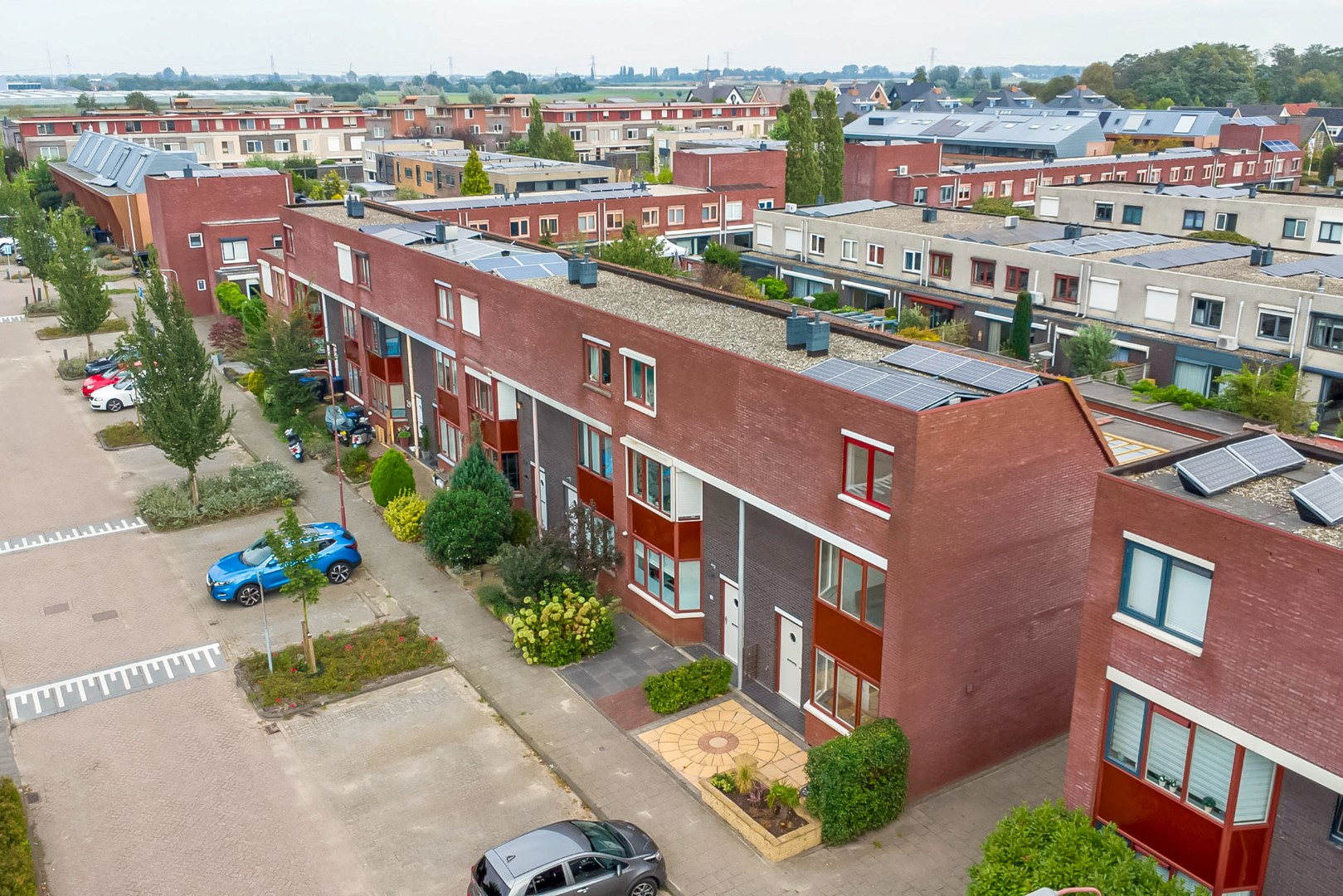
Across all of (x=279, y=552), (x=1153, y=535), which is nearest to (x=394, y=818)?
(x=279, y=552)

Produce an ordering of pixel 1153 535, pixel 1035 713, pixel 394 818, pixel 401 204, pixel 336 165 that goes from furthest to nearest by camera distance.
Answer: pixel 336 165, pixel 401 204, pixel 1035 713, pixel 394 818, pixel 1153 535

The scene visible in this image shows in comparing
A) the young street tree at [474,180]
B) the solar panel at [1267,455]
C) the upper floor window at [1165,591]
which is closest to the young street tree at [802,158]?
the young street tree at [474,180]

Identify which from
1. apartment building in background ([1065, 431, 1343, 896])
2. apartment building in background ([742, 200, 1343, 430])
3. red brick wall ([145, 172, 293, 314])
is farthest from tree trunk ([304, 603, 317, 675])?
red brick wall ([145, 172, 293, 314])

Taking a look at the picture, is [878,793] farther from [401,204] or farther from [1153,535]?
[401,204]

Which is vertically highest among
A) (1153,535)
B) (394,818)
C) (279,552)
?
(1153,535)

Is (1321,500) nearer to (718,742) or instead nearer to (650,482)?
(718,742)

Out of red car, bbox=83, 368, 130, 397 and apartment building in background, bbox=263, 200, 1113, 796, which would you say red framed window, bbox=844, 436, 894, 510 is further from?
red car, bbox=83, 368, 130, 397

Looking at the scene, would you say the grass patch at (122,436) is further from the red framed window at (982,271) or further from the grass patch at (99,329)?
the red framed window at (982,271)
